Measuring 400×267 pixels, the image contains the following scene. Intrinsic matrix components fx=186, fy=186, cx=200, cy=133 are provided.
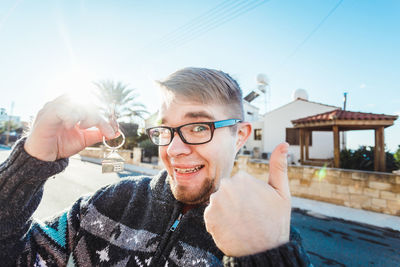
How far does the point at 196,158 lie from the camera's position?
1317 millimetres

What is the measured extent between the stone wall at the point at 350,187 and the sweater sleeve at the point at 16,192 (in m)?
7.86

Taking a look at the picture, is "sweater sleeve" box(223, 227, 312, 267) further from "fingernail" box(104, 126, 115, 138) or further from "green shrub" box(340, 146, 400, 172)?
"green shrub" box(340, 146, 400, 172)

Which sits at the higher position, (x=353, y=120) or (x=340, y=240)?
(x=353, y=120)

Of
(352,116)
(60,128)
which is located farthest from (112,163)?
(352,116)

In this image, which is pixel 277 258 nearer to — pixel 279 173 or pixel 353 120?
pixel 279 173

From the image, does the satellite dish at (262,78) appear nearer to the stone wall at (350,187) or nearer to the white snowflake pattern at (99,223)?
the stone wall at (350,187)

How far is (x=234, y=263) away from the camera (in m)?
0.64

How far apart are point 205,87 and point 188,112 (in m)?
0.23

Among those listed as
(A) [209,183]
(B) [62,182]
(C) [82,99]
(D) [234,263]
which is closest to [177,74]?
(C) [82,99]

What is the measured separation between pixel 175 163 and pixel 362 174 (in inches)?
285

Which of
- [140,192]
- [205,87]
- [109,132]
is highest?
[205,87]

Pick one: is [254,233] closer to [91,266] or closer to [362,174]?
[91,266]

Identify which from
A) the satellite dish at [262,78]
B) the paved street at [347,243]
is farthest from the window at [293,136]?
the paved street at [347,243]

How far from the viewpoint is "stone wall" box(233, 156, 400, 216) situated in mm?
5590
